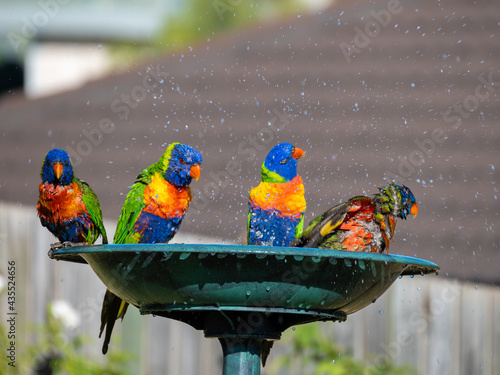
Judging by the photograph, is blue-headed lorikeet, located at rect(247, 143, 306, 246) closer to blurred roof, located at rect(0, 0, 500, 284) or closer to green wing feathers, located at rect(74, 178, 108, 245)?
green wing feathers, located at rect(74, 178, 108, 245)

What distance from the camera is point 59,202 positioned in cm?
277

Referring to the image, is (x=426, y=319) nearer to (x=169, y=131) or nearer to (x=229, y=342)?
(x=229, y=342)

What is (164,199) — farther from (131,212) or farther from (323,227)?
(323,227)

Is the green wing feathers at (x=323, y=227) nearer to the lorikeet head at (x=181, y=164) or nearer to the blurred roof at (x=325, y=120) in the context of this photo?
the lorikeet head at (x=181, y=164)

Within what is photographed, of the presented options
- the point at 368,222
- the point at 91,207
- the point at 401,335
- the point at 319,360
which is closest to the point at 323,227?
the point at 368,222

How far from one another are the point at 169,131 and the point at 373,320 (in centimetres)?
275

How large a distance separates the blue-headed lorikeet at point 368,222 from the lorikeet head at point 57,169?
0.89 metres

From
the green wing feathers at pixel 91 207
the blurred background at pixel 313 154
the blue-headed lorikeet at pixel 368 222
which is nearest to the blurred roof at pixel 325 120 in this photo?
the blurred background at pixel 313 154

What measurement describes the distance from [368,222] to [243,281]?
0.60 meters

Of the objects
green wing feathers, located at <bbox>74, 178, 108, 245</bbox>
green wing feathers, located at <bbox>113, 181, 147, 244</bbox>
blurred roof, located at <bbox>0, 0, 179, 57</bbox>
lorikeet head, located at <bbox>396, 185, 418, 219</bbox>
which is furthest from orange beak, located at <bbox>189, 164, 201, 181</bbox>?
blurred roof, located at <bbox>0, 0, 179, 57</bbox>

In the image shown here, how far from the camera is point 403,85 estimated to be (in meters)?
6.16

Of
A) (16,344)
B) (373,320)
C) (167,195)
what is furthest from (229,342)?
(16,344)

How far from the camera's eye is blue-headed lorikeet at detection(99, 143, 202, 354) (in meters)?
2.65

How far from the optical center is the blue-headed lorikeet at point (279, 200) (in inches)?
107
